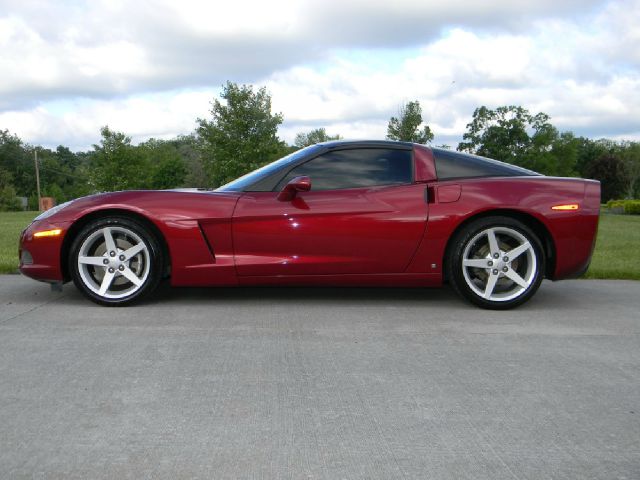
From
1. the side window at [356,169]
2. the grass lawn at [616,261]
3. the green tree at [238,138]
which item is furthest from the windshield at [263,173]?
the green tree at [238,138]

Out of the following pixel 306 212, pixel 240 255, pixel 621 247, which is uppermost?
pixel 306 212

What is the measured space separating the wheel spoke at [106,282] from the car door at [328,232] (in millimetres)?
1004

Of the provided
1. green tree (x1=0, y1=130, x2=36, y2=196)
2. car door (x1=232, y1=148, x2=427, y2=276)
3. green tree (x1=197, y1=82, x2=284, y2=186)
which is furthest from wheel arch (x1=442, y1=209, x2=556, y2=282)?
green tree (x1=0, y1=130, x2=36, y2=196)

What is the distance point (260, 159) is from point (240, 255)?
34.1 m

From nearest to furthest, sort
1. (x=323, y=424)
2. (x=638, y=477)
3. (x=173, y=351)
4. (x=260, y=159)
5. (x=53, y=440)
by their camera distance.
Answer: (x=638, y=477) → (x=53, y=440) → (x=323, y=424) → (x=173, y=351) → (x=260, y=159)

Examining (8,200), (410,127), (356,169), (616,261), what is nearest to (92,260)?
(356,169)

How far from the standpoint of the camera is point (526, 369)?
3.48m

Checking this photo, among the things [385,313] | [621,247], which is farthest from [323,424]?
[621,247]

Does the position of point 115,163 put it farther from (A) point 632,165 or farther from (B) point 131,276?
(A) point 632,165

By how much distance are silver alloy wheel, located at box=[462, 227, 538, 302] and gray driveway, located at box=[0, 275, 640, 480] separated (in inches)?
8.3

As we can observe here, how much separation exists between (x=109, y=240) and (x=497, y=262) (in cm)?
305

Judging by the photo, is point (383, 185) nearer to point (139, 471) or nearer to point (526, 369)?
point (526, 369)

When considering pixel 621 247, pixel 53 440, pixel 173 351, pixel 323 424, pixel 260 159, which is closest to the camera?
pixel 53 440

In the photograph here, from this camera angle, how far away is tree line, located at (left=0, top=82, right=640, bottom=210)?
3841cm
